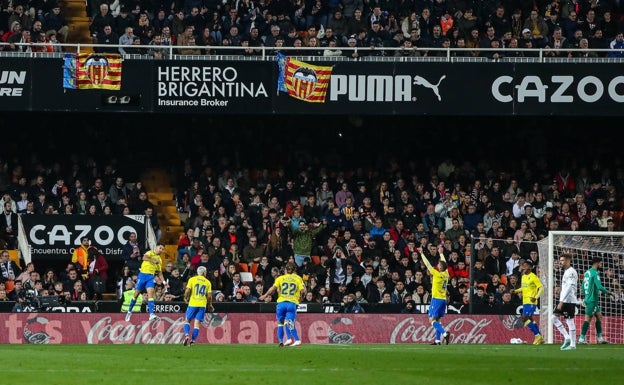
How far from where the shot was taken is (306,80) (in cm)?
3334

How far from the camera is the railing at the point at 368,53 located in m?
32.3

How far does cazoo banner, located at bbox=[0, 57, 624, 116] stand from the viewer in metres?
33.1

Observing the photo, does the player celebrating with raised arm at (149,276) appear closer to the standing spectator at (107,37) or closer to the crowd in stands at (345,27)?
the crowd in stands at (345,27)

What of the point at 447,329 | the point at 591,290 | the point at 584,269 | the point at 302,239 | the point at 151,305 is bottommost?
the point at 447,329

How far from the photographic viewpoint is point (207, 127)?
36625 mm

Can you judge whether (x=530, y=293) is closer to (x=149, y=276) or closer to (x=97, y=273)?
(x=149, y=276)

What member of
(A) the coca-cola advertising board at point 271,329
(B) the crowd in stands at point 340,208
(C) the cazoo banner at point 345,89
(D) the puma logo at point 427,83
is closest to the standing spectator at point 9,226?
(B) the crowd in stands at point 340,208

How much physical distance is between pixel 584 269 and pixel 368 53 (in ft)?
27.7

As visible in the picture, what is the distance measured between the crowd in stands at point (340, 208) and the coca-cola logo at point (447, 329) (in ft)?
1.95

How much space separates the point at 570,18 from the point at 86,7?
505 inches

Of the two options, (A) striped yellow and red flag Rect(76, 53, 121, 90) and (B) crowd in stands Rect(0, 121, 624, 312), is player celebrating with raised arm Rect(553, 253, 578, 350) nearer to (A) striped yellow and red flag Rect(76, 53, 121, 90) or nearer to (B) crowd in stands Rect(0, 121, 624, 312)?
(B) crowd in stands Rect(0, 121, 624, 312)

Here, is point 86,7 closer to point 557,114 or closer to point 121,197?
point 121,197

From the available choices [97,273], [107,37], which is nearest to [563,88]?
[107,37]

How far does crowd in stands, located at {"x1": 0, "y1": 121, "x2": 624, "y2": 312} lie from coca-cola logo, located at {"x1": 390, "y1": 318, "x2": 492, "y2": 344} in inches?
23.4
